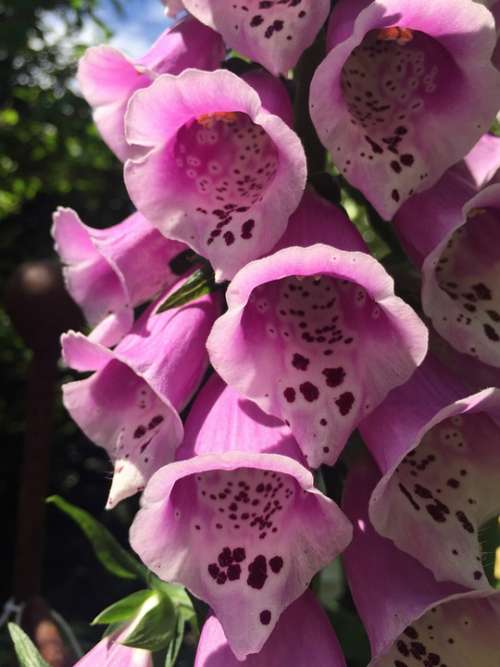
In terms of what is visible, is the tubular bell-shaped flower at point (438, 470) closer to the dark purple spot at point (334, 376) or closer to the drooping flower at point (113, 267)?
the dark purple spot at point (334, 376)

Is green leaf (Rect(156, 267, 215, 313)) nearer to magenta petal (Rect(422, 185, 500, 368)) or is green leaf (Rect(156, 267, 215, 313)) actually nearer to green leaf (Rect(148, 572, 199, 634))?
magenta petal (Rect(422, 185, 500, 368))

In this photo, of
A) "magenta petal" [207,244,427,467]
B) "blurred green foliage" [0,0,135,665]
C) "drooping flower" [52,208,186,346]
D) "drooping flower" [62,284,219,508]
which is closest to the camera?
"magenta petal" [207,244,427,467]

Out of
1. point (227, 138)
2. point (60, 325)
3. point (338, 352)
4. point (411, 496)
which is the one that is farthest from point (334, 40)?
point (60, 325)

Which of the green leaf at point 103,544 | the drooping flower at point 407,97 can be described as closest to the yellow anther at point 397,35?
the drooping flower at point 407,97

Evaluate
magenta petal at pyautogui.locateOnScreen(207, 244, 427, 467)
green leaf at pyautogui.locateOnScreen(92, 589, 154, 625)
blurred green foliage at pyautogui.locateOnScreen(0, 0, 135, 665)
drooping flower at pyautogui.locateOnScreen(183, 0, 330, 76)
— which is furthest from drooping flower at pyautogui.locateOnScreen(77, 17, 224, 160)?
blurred green foliage at pyautogui.locateOnScreen(0, 0, 135, 665)

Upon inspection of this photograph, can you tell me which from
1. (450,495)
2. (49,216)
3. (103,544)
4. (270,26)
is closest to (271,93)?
(270,26)

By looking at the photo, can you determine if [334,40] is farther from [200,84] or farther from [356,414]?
[356,414]
